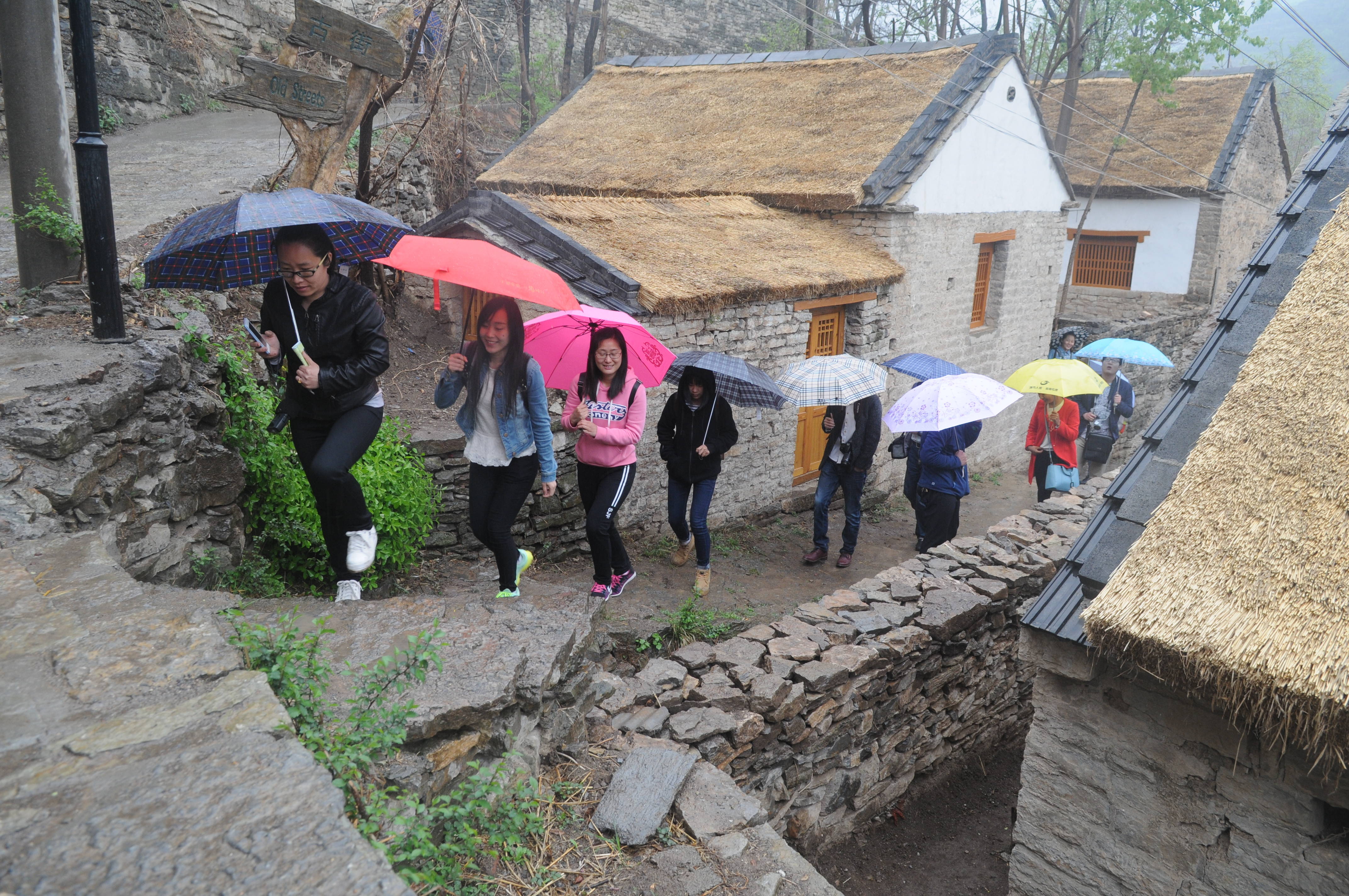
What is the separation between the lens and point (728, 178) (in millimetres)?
10930

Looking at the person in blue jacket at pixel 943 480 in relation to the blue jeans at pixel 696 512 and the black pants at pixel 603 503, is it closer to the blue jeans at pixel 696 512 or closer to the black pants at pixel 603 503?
the blue jeans at pixel 696 512

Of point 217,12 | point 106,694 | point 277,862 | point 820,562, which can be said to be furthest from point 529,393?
point 217,12

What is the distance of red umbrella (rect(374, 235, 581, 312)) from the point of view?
409 cm

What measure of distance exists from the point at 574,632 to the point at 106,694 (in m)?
1.61

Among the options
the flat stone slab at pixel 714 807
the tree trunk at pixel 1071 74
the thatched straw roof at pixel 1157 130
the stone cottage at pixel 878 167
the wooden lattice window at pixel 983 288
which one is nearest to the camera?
the flat stone slab at pixel 714 807

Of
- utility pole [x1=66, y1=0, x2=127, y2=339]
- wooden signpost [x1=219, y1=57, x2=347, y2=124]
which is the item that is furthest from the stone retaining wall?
wooden signpost [x1=219, y1=57, x2=347, y2=124]

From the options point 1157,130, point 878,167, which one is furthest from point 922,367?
point 1157,130

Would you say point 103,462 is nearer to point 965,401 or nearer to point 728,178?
point 965,401

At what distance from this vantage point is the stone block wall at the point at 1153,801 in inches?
135

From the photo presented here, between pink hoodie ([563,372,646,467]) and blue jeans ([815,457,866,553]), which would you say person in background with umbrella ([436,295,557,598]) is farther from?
blue jeans ([815,457,866,553])

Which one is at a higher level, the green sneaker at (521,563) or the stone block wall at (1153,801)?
the green sneaker at (521,563)

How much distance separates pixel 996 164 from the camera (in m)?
11.7

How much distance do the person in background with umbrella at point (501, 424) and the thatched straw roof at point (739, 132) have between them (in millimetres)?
6617

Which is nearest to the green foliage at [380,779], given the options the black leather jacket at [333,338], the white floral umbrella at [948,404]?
the black leather jacket at [333,338]
